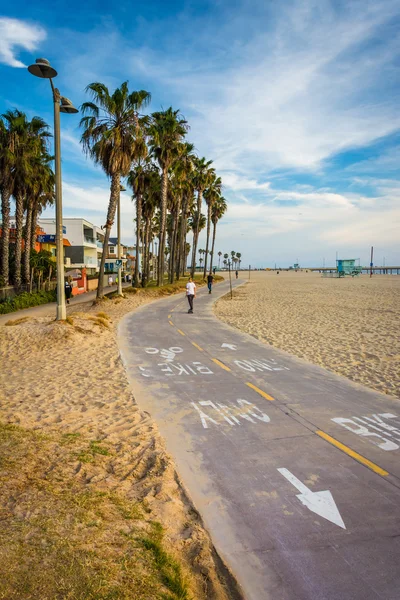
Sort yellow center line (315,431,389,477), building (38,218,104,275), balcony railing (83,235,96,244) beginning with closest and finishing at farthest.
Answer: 1. yellow center line (315,431,389,477)
2. building (38,218,104,275)
3. balcony railing (83,235,96,244)

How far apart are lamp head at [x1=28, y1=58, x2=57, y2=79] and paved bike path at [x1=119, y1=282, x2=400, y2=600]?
9.33 metres

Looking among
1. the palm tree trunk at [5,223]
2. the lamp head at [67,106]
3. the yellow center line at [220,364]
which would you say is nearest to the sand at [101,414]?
the yellow center line at [220,364]

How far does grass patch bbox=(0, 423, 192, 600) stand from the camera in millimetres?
2803

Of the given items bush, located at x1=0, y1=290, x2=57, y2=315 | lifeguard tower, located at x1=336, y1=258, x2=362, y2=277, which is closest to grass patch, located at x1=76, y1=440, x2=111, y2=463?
bush, located at x1=0, y1=290, x2=57, y2=315

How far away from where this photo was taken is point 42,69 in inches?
457

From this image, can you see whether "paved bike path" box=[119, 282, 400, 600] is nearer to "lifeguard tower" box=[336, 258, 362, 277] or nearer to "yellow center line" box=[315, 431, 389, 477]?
"yellow center line" box=[315, 431, 389, 477]

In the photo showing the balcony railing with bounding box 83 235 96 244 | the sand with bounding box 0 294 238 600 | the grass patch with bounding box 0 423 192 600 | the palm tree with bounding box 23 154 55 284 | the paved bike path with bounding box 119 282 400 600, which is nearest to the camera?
the grass patch with bounding box 0 423 192 600

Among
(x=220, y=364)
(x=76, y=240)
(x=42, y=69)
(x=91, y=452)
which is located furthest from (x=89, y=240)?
(x=91, y=452)

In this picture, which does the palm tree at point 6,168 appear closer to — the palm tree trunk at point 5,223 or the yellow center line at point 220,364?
the palm tree trunk at point 5,223

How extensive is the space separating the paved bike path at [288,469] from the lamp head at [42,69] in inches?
367

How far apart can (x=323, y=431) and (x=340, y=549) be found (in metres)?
2.74

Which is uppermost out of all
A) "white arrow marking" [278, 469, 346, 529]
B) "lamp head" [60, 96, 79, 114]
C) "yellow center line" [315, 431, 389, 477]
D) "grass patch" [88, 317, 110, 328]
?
"lamp head" [60, 96, 79, 114]

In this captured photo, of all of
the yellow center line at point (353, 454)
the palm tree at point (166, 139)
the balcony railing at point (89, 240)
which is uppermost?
the palm tree at point (166, 139)

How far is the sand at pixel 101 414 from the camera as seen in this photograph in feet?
12.3
